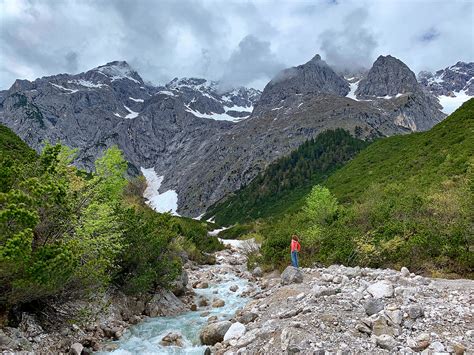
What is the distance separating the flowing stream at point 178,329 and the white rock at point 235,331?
3.39 ft

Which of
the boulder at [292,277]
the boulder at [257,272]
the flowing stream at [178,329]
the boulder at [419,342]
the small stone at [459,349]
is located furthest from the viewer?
the boulder at [257,272]

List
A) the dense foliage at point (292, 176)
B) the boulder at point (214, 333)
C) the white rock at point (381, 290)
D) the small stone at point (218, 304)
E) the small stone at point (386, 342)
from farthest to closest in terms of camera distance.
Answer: the dense foliage at point (292, 176), the small stone at point (218, 304), the boulder at point (214, 333), the white rock at point (381, 290), the small stone at point (386, 342)

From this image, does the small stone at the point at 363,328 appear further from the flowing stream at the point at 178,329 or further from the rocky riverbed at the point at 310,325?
the flowing stream at the point at 178,329

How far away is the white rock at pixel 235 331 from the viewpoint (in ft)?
41.1

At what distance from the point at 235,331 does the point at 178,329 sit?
4038 mm

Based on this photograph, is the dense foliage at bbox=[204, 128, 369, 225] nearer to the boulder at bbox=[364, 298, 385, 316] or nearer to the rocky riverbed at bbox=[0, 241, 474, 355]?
the rocky riverbed at bbox=[0, 241, 474, 355]

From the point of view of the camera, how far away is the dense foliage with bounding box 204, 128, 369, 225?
147875mm

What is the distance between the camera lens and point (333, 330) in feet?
32.4

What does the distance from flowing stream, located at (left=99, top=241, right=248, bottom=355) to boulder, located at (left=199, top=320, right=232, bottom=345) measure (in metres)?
0.27

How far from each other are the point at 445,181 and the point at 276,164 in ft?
489

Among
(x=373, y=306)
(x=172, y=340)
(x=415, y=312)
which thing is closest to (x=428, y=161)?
(x=373, y=306)

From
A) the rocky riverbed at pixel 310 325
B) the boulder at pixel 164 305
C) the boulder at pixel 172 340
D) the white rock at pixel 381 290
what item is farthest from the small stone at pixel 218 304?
the white rock at pixel 381 290

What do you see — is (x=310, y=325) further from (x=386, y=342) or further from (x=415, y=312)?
(x=415, y=312)

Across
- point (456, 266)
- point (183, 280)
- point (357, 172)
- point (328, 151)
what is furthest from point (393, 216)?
point (328, 151)
